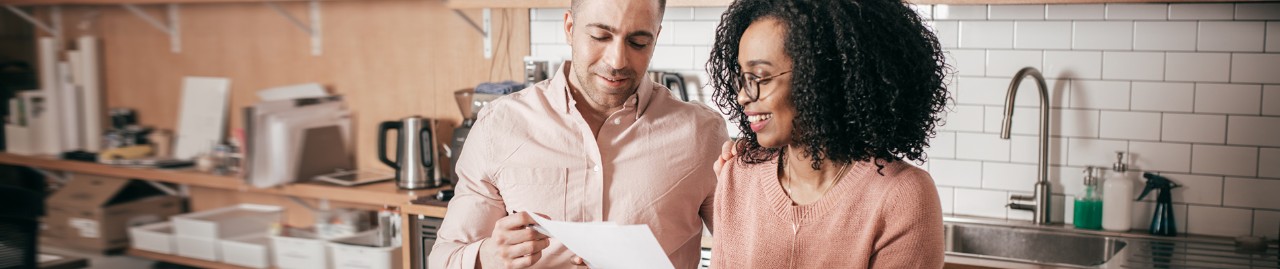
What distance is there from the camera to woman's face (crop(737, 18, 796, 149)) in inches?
48.3

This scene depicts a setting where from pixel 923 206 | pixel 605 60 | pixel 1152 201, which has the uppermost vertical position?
pixel 605 60

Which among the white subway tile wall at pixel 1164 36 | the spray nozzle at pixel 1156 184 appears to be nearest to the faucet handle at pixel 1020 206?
the spray nozzle at pixel 1156 184

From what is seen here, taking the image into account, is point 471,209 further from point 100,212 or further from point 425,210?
point 100,212

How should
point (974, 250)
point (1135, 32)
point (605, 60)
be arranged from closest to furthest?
point (605, 60)
point (1135, 32)
point (974, 250)

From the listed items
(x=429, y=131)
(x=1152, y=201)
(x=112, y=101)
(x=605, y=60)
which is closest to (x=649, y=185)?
(x=605, y=60)

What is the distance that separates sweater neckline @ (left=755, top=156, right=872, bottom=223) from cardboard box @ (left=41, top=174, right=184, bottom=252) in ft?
12.5

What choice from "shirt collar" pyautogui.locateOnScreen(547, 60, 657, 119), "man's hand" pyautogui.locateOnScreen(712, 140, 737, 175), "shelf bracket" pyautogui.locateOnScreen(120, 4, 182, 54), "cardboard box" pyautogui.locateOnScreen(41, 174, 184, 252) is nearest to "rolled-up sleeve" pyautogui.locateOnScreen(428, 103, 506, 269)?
"shirt collar" pyautogui.locateOnScreen(547, 60, 657, 119)

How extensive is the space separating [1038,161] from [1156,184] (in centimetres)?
28

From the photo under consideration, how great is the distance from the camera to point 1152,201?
2801mm

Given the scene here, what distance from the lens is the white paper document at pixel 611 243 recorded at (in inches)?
52.9

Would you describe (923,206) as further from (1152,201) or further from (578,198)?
(1152,201)

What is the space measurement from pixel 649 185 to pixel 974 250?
56.1 inches

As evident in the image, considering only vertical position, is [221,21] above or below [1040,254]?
above

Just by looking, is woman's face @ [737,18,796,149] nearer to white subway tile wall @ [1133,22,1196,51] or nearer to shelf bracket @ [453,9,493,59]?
white subway tile wall @ [1133,22,1196,51]
